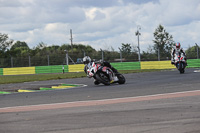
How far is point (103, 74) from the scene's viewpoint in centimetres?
1359

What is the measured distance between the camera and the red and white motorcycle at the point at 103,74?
44.1 ft

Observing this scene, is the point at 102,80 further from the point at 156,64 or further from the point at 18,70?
the point at 18,70

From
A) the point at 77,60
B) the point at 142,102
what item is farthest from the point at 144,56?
the point at 142,102

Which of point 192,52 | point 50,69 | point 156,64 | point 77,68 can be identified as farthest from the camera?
point 50,69

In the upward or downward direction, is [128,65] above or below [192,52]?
below

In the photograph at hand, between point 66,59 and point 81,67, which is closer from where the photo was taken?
point 81,67

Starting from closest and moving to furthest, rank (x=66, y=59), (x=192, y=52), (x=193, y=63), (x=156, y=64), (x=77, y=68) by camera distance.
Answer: (x=193, y=63), (x=156, y=64), (x=192, y=52), (x=77, y=68), (x=66, y=59)

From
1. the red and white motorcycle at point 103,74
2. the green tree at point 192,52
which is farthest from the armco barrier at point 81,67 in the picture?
the red and white motorcycle at point 103,74

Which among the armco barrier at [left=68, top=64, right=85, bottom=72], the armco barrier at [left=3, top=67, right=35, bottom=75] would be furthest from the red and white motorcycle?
the armco barrier at [left=3, top=67, right=35, bottom=75]

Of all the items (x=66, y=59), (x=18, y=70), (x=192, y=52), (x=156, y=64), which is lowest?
(x=18, y=70)

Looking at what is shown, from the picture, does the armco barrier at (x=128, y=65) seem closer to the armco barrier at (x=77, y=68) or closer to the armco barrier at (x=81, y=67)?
the armco barrier at (x=81, y=67)

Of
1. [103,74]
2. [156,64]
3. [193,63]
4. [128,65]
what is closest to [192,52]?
[193,63]

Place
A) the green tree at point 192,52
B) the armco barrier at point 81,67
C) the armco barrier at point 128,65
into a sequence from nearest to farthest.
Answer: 1. the armco barrier at point 81,67
2. the green tree at point 192,52
3. the armco barrier at point 128,65

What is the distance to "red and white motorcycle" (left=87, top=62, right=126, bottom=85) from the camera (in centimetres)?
1345
